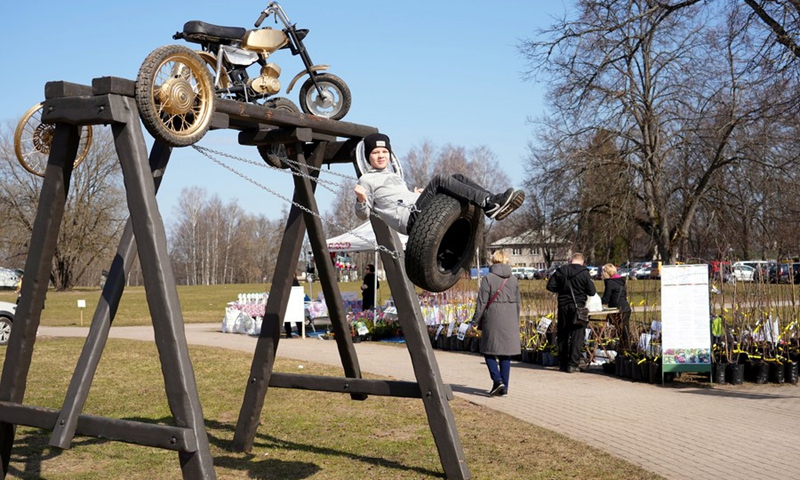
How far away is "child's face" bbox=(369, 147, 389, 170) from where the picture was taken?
22.2 feet

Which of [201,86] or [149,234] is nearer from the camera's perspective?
[149,234]

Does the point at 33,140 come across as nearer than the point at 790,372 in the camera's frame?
Yes

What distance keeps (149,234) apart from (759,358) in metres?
9.46

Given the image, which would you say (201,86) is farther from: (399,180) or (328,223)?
(328,223)

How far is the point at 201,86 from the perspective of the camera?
6398 mm

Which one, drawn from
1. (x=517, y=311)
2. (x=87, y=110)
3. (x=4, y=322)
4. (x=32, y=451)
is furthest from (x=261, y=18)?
(x=4, y=322)

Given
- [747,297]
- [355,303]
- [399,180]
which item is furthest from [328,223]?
[399,180]

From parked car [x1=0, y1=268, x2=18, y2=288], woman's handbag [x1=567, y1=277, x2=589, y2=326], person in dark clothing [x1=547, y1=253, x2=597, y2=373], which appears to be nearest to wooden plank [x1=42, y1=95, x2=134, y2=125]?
woman's handbag [x1=567, y1=277, x2=589, y2=326]

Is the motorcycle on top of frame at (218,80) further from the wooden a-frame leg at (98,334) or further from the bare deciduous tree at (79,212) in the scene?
the bare deciduous tree at (79,212)

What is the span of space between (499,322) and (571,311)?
112 inches

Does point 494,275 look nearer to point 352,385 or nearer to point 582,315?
point 582,315

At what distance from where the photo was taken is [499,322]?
440 inches

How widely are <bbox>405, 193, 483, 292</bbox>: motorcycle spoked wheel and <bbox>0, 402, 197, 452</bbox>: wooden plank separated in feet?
6.10

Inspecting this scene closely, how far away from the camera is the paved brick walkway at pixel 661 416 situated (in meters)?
7.55
